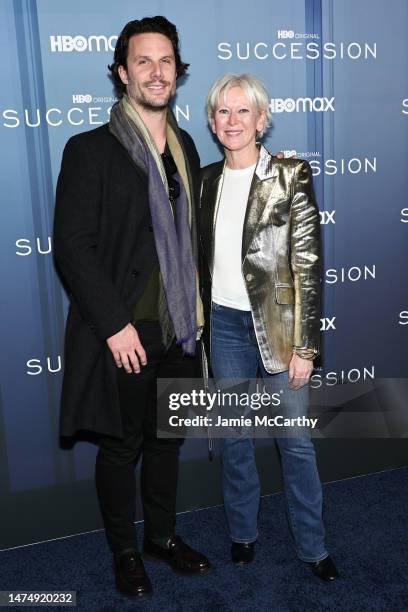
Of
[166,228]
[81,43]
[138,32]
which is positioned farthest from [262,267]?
[81,43]

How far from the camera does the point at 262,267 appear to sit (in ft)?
7.13

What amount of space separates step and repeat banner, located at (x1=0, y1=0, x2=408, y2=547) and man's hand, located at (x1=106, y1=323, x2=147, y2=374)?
2.07ft

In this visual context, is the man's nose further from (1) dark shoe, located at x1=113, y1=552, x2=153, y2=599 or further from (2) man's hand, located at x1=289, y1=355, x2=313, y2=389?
(1) dark shoe, located at x1=113, y1=552, x2=153, y2=599

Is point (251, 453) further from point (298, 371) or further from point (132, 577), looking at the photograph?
point (132, 577)

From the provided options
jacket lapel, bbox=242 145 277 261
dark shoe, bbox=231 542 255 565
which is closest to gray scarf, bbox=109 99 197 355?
jacket lapel, bbox=242 145 277 261

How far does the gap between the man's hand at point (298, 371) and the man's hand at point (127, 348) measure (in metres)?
0.51

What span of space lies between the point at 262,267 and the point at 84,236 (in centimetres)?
60

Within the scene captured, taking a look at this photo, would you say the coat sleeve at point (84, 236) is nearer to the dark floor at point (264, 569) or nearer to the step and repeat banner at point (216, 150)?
the step and repeat banner at point (216, 150)

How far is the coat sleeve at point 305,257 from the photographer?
2150 millimetres

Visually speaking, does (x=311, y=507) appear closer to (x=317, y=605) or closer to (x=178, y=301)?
(x=317, y=605)

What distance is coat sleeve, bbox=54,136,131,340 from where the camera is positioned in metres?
2.06

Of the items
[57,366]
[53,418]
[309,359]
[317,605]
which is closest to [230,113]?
[309,359]

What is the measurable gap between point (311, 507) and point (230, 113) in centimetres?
141

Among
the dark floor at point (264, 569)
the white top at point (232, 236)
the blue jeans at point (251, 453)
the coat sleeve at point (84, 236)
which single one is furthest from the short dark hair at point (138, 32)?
the dark floor at point (264, 569)
